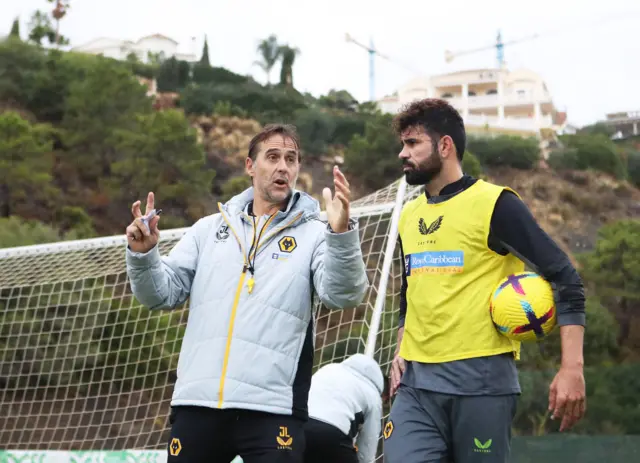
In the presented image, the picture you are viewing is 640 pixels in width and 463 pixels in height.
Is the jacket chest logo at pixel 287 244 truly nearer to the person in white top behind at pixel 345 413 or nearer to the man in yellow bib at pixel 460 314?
the man in yellow bib at pixel 460 314

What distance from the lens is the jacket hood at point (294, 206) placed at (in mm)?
2988

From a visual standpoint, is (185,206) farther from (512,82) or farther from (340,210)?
(512,82)

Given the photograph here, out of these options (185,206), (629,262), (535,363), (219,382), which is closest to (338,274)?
(219,382)

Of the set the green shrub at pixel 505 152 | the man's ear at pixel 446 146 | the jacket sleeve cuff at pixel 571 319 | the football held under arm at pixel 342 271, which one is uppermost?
the green shrub at pixel 505 152

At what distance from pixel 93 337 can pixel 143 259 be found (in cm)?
939

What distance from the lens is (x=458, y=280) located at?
279cm

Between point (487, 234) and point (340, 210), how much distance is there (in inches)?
21.9

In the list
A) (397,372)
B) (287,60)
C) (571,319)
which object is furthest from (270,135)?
(287,60)

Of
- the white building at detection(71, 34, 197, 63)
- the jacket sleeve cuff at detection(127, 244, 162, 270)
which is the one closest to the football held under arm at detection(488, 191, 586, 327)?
the jacket sleeve cuff at detection(127, 244, 162, 270)

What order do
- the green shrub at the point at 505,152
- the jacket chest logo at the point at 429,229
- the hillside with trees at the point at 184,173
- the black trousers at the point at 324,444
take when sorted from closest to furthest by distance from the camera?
1. the jacket chest logo at the point at 429,229
2. the black trousers at the point at 324,444
3. the hillside with trees at the point at 184,173
4. the green shrub at the point at 505,152

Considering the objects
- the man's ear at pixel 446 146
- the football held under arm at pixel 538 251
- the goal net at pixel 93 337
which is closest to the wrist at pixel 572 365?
the football held under arm at pixel 538 251

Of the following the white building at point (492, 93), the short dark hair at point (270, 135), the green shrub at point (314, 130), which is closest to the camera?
the short dark hair at point (270, 135)

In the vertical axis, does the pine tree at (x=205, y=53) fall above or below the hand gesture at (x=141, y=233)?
above

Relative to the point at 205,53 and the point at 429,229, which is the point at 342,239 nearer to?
the point at 429,229
